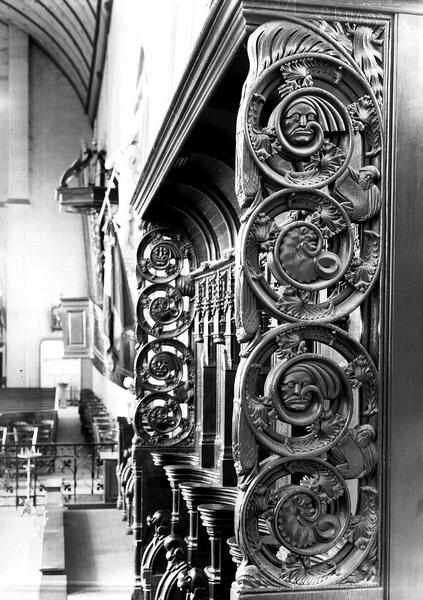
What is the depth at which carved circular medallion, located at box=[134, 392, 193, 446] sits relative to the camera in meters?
5.20

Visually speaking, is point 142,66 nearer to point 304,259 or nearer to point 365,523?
point 304,259

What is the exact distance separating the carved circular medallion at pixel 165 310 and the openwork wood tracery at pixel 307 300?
328cm

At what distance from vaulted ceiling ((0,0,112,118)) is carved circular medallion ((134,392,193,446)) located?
1114 centimetres

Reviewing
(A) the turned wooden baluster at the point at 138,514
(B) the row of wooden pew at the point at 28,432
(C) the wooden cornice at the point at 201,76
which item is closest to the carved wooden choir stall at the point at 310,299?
(C) the wooden cornice at the point at 201,76

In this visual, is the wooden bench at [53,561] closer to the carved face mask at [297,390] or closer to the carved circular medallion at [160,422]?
the carved circular medallion at [160,422]

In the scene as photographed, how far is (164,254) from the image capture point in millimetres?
5301

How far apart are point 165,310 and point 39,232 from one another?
17910 millimetres

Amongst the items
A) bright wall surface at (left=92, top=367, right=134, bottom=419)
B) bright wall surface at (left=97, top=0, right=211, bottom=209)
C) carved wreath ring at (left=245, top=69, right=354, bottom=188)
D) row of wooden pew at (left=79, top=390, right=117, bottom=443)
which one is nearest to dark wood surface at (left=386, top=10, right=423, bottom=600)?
carved wreath ring at (left=245, top=69, right=354, bottom=188)

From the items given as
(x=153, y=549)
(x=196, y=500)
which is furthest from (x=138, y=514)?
(x=196, y=500)

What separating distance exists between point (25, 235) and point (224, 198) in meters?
18.9

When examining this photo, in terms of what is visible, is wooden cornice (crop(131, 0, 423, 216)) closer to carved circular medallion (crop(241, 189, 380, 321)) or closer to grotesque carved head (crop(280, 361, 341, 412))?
carved circular medallion (crop(241, 189, 380, 321))

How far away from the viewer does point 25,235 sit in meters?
22.6

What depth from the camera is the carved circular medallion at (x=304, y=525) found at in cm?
195

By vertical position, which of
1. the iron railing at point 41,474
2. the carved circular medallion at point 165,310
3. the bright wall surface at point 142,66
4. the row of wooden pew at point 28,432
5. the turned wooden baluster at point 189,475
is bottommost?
the iron railing at point 41,474
